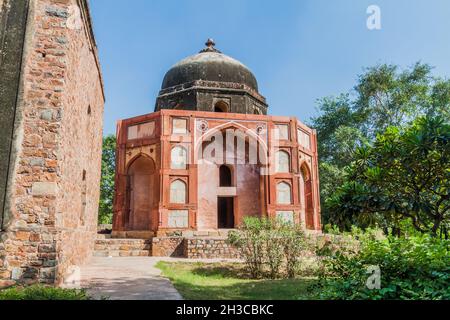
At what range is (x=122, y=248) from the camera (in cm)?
1281

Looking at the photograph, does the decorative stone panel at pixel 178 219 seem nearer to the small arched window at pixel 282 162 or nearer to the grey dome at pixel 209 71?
the small arched window at pixel 282 162

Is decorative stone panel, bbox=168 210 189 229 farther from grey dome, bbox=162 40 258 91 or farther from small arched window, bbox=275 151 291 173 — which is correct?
grey dome, bbox=162 40 258 91

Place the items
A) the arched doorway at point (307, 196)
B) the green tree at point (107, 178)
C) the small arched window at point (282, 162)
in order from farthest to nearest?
1. the green tree at point (107, 178)
2. the arched doorway at point (307, 196)
3. the small arched window at point (282, 162)

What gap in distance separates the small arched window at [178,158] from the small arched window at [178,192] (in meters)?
0.62

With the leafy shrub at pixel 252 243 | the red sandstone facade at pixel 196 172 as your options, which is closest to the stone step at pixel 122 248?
the red sandstone facade at pixel 196 172

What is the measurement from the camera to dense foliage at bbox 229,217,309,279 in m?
8.95

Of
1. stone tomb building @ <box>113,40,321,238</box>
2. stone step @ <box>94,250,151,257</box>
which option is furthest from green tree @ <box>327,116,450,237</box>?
stone tomb building @ <box>113,40,321,238</box>

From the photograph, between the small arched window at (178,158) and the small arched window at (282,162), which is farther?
→ the small arched window at (282,162)

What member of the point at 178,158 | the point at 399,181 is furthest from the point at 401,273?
the point at 178,158

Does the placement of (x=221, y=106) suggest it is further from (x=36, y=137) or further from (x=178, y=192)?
(x=36, y=137)

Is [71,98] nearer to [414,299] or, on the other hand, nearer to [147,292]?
[147,292]

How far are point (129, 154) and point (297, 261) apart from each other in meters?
9.20

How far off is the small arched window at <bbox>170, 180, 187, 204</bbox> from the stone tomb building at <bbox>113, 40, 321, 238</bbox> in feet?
0.13

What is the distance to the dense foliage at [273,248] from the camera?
352 inches
